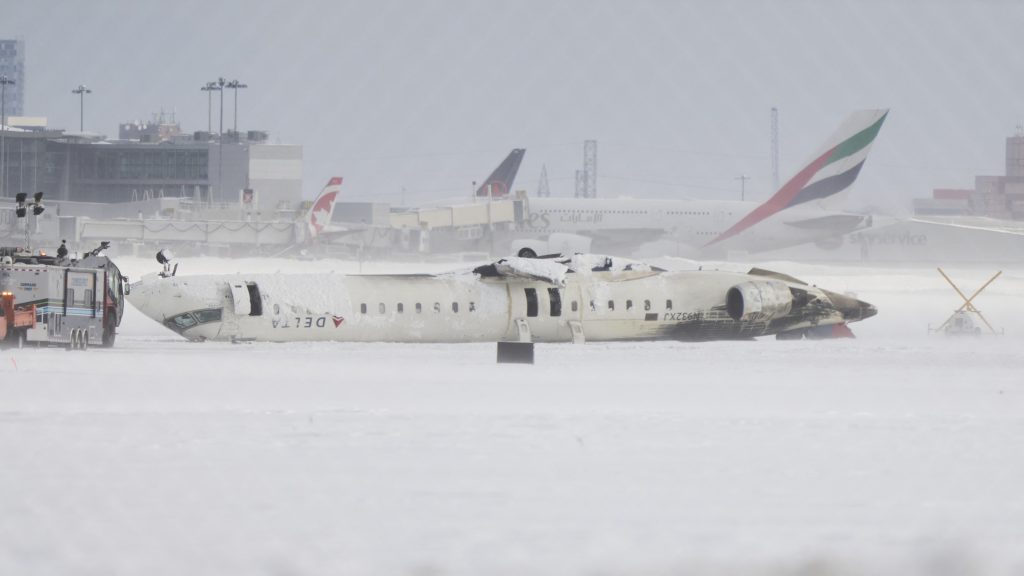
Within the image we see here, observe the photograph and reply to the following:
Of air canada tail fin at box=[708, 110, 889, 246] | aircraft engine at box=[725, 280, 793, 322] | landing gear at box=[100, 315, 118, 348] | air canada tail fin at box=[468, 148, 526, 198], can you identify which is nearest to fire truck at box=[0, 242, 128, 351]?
landing gear at box=[100, 315, 118, 348]

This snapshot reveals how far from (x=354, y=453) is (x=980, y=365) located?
1773 centimetres

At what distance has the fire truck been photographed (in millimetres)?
26844

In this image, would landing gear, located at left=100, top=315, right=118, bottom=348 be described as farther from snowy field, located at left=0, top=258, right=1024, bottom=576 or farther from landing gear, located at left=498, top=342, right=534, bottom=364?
landing gear, located at left=498, top=342, right=534, bottom=364

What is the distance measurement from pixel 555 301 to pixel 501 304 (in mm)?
1373

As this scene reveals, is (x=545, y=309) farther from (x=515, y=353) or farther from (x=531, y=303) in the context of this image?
(x=515, y=353)

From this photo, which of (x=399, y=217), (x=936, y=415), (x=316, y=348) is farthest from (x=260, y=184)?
(x=936, y=415)

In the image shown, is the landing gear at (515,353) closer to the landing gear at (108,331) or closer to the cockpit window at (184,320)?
the cockpit window at (184,320)

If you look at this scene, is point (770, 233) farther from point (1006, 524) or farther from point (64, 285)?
point (1006, 524)

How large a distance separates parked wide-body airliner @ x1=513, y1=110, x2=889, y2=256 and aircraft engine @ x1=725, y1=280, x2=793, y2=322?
39.8 m

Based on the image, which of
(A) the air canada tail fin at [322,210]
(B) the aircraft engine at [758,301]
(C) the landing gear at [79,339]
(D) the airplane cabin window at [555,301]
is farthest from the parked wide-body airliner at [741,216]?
(C) the landing gear at [79,339]

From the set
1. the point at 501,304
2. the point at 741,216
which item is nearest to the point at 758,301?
the point at 501,304

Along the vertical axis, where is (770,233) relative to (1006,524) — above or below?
above

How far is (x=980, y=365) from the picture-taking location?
90.8 ft

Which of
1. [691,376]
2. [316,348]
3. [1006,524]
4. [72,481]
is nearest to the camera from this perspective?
[1006,524]
